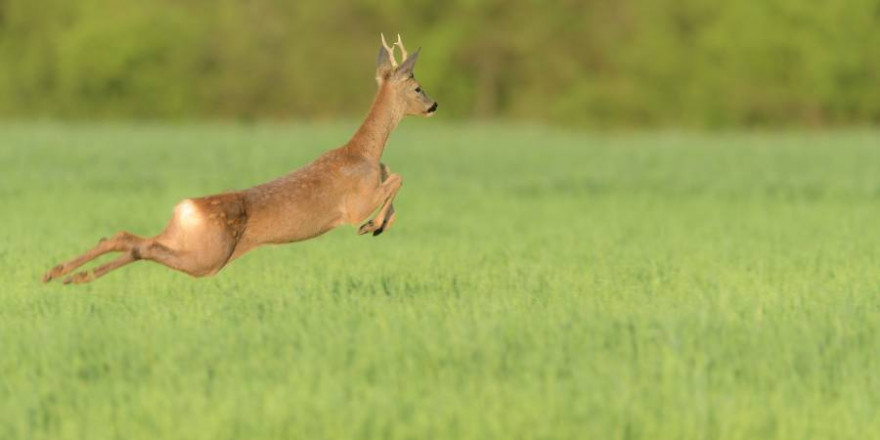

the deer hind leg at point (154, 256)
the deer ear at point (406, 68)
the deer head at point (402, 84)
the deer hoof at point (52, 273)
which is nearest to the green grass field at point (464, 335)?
the deer hoof at point (52, 273)

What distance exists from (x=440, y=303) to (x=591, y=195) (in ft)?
53.0

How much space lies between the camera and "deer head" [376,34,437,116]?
408 inches

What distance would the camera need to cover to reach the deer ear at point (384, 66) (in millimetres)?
10406

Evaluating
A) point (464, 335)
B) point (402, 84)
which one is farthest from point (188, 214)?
point (464, 335)

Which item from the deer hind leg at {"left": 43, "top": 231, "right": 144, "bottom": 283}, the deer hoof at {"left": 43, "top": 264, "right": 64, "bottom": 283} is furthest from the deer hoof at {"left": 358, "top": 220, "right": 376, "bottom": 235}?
the deer hoof at {"left": 43, "top": 264, "right": 64, "bottom": 283}

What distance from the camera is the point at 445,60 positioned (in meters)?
72.6

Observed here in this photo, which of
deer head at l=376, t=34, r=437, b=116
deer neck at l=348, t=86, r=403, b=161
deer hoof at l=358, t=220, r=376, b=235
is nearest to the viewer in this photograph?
deer hoof at l=358, t=220, r=376, b=235

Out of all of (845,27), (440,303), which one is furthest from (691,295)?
(845,27)

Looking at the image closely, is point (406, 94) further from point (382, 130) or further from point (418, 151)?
point (418, 151)

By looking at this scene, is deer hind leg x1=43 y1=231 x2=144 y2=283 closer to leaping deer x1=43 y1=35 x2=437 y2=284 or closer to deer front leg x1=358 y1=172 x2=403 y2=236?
leaping deer x1=43 y1=35 x2=437 y2=284

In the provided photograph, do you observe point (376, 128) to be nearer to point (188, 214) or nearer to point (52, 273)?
point (188, 214)

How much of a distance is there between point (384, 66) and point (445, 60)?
62553 millimetres

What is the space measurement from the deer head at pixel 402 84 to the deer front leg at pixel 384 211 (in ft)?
1.72

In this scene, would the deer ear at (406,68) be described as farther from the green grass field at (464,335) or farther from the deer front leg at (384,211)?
the green grass field at (464,335)
